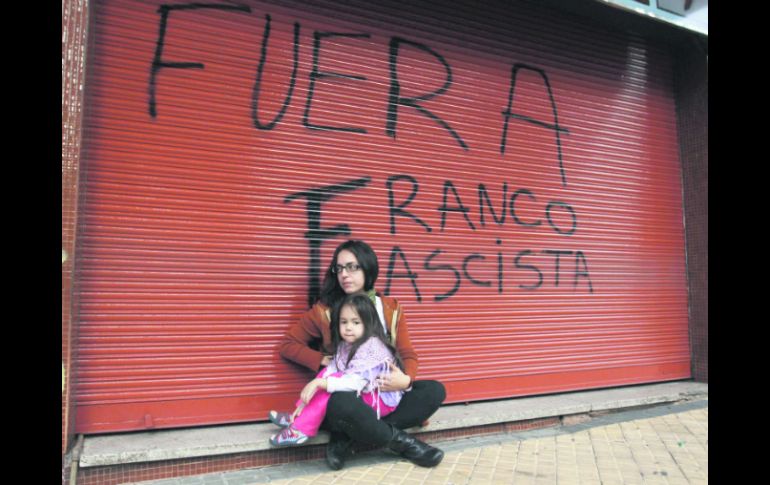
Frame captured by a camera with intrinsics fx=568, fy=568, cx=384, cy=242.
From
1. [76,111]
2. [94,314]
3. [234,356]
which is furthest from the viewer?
[234,356]

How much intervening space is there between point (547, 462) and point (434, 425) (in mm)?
737

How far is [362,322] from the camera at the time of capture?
3281 mm

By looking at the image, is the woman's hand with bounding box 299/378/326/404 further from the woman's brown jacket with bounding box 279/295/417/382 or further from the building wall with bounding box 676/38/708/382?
the building wall with bounding box 676/38/708/382

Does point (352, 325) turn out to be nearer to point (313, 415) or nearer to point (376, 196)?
point (313, 415)

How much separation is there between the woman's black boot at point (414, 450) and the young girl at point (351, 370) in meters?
0.16

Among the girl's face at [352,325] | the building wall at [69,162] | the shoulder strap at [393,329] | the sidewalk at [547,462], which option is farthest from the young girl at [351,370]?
the building wall at [69,162]

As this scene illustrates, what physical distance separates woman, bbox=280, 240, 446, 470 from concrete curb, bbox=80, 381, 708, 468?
314 millimetres

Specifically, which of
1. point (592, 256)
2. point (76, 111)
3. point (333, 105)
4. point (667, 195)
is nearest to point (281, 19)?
point (333, 105)

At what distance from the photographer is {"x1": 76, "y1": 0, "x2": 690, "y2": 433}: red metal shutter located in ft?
11.0

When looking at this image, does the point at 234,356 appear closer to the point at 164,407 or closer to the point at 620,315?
the point at 164,407

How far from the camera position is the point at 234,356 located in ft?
11.6

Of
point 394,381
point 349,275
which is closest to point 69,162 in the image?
point 349,275

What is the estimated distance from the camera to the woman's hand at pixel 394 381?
3.26 m

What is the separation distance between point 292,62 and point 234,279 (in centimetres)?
152
